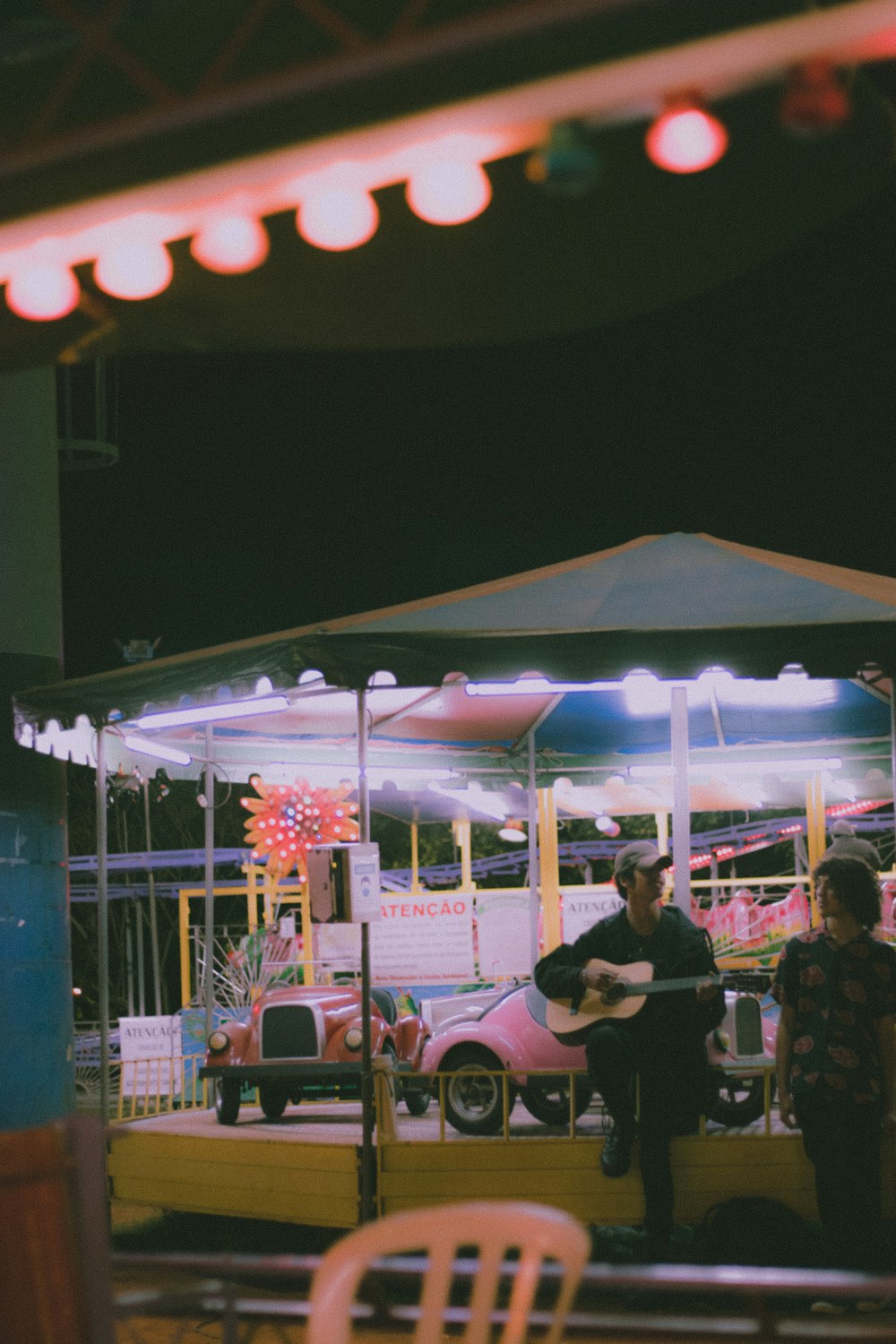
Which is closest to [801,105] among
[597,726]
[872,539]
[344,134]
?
[344,134]

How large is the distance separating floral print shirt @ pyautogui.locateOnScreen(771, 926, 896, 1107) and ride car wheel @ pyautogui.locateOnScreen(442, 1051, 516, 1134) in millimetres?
2929

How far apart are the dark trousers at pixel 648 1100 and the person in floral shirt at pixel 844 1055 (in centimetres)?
64

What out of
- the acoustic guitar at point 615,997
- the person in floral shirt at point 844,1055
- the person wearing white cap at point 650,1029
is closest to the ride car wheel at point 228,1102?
the acoustic guitar at point 615,997

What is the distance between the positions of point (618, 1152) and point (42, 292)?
222 inches

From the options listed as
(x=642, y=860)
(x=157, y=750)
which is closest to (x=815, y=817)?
(x=157, y=750)

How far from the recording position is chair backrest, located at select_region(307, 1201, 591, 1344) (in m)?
2.53

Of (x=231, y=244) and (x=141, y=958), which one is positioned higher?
(x=231, y=244)

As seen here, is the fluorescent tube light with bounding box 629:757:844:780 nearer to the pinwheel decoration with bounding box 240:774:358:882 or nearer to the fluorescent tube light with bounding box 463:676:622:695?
the fluorescent tube light with bounding box 463:676:622:695

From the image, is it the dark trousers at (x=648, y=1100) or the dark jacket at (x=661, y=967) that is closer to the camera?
the dark trousers at (x=648, y=1100)

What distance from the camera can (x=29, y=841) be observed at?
6.90 metres

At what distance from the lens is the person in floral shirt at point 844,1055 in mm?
6496

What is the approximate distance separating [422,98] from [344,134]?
0.16 metres

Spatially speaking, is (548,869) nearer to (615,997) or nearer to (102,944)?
(102,944)

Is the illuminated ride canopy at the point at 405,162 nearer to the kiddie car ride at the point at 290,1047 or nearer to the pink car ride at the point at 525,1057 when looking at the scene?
the pink car ride at the point at 525,1057
